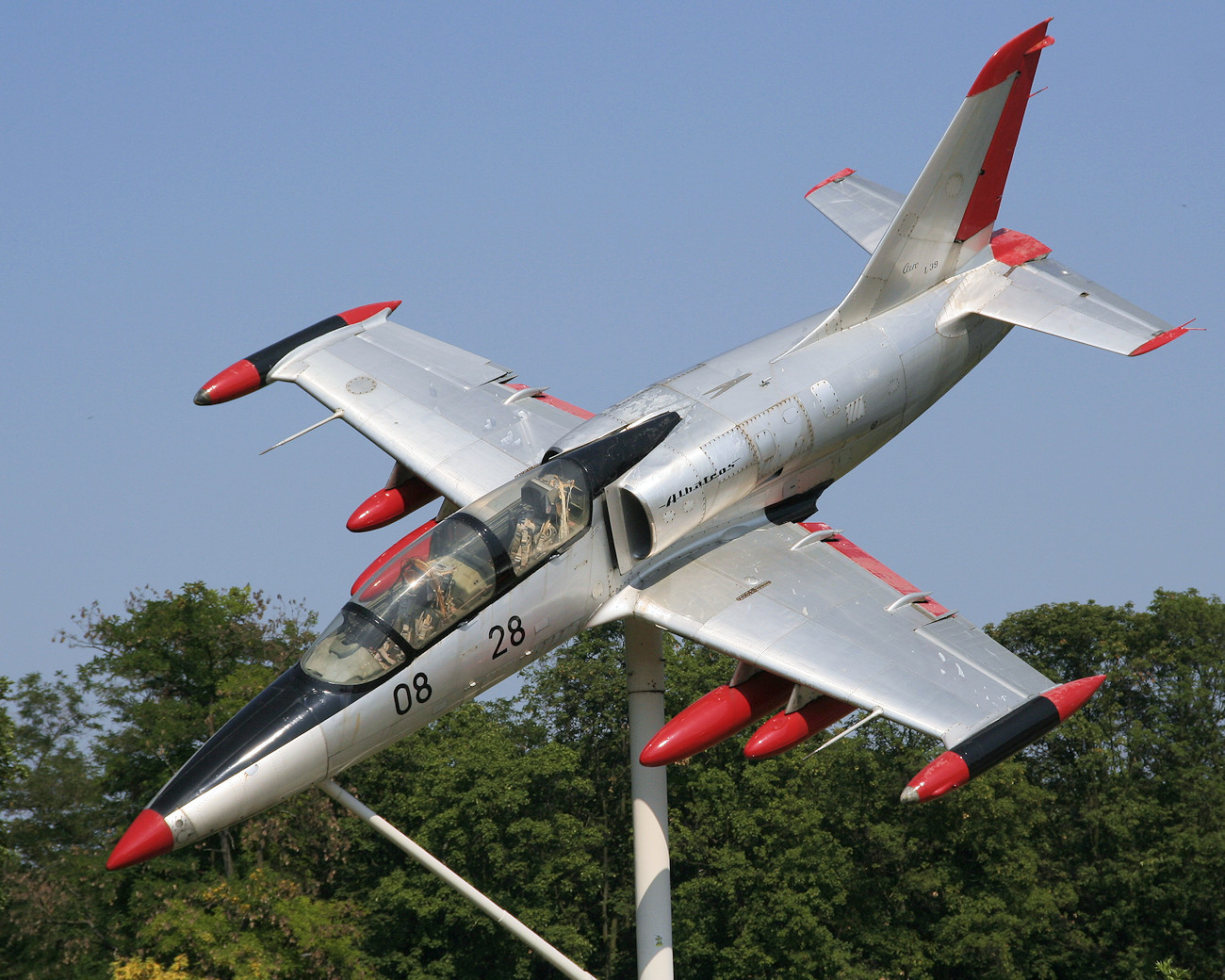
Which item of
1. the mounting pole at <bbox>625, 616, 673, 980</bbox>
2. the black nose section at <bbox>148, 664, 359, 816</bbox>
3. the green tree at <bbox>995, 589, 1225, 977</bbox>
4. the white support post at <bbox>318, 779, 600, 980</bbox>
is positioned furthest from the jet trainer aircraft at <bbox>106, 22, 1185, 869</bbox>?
the green tree at <bbox>995, 589, 1225, 977</bbox>

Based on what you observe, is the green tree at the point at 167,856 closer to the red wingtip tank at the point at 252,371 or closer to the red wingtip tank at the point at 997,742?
the red wingtip tank at the point at 252,371

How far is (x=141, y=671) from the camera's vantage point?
1486 inches

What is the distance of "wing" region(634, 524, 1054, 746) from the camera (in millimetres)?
15797

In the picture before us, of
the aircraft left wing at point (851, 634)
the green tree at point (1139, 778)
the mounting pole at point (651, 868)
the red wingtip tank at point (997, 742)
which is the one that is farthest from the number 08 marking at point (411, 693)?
the green tree at point (1139, 778)

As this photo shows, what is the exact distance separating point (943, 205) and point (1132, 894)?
91.1 feet

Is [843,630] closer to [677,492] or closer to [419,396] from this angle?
[677,492]

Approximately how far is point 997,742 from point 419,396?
33.8ft

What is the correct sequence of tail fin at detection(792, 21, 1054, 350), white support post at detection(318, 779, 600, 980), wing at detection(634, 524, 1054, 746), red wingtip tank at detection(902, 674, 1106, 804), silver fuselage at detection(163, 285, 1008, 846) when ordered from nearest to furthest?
silver fuselage at detection(163, 285, 1008, 846) → white support post at detection(318, 779, 600, 980) → red wingtip tank at detection(902, 674, 1106, 804) → wing at detection(634, 524, 1054, 746) → tail fin at detection(792, 21, 1054, 350)

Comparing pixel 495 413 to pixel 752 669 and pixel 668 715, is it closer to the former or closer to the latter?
pixel 752 669

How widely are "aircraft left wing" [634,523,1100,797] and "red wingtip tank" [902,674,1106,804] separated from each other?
0.02 m

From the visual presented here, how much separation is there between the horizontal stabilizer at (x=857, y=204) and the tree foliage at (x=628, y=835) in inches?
766

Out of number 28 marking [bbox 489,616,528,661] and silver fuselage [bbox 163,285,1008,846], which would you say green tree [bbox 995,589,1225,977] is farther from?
number 28 marking [bbox 489,616,528,661]

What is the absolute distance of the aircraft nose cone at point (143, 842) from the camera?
42.9ft

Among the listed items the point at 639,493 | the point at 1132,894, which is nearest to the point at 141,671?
the point at 639,493
